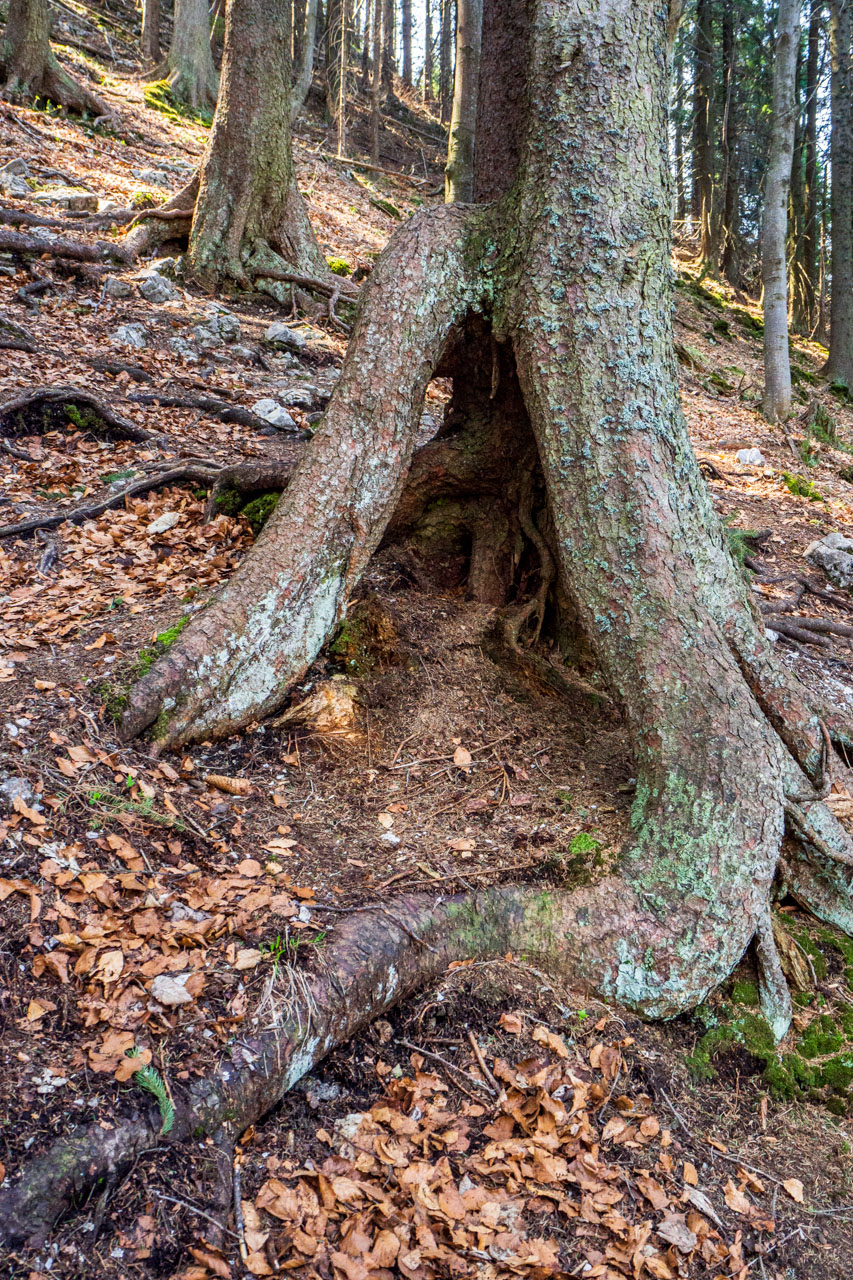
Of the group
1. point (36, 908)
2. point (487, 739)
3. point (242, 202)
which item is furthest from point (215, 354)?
point (36, 908)

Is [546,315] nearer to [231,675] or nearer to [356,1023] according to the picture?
[231,675]

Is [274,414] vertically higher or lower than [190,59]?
lower

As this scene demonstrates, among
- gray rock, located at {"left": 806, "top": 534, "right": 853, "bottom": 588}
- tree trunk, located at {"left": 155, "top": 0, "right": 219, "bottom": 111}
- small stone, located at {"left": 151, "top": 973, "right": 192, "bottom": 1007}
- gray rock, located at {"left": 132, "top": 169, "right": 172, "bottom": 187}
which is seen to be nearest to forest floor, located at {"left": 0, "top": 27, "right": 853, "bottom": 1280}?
small stone, located at {"left": 151, "top": 973, "right": 192, "bottom": 1007}

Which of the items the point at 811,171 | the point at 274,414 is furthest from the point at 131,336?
the point at 811,171

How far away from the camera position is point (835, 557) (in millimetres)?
7098

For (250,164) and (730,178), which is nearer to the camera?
(250,164)

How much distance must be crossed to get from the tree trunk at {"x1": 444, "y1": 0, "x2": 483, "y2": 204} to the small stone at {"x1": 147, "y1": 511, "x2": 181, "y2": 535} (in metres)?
7.34

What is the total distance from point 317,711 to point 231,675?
519mm

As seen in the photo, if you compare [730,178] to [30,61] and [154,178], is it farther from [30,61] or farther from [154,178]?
[30,61]

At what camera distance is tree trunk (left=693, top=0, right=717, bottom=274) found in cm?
2369

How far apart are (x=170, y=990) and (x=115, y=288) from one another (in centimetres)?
871

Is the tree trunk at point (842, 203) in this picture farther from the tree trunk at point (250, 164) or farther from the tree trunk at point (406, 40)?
the tree trunk at point (406, 40)

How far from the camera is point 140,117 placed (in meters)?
15.9

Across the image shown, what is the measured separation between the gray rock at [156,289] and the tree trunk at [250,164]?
77cm
